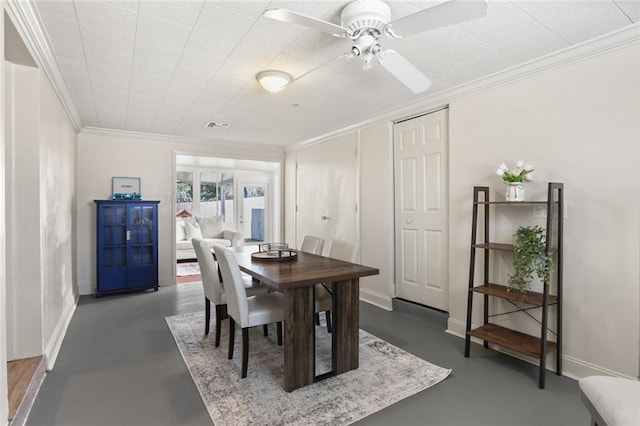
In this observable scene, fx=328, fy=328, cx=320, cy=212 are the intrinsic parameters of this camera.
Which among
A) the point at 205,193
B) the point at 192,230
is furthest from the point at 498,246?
the point at 205,193

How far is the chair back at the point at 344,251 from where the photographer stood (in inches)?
118

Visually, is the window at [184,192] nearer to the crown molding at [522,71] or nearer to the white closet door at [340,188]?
the white closet door at [340,188]

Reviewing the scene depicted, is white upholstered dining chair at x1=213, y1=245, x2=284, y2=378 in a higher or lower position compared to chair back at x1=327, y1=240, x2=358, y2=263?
lower

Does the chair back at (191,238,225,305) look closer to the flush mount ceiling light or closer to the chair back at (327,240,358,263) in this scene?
the chair back at (327,240,358,263)

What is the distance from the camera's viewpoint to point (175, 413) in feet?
6.42

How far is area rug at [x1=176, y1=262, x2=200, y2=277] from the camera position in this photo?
20.3 ft

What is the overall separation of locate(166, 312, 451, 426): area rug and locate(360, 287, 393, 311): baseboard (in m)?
0.95

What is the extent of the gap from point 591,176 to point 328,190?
326 centimetres

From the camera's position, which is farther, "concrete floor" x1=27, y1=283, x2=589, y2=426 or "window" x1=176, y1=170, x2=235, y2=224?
"window" x1=176, y1=170, x2=235, y2=224

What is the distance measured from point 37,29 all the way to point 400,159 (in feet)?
10.8

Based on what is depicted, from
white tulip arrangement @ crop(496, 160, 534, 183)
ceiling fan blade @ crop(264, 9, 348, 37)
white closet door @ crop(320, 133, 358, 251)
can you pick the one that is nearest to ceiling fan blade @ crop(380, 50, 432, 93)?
ceiling fan blade @ crop(264, 9, 348, 37)

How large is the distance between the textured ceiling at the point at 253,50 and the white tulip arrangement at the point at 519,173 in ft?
2.67

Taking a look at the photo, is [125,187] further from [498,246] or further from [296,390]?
[498,246]

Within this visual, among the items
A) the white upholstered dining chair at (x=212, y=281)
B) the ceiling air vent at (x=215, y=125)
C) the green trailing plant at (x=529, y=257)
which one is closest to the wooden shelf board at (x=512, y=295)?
the green trailing plant at (x=529, y=257)
